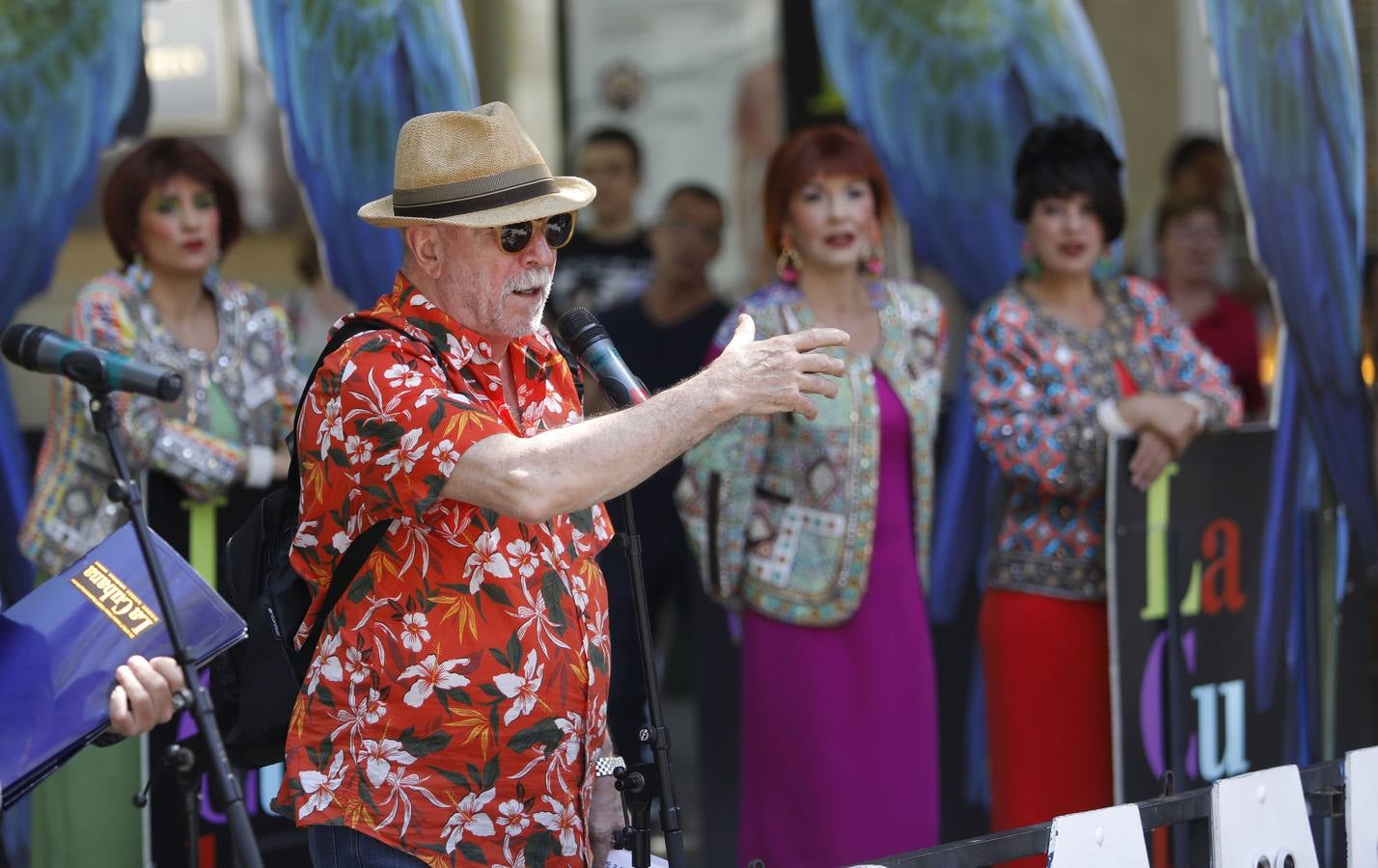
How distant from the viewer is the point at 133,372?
7.13 ft

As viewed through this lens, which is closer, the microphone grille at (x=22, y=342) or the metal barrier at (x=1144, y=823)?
the microphone grille at (x=22, y=342)

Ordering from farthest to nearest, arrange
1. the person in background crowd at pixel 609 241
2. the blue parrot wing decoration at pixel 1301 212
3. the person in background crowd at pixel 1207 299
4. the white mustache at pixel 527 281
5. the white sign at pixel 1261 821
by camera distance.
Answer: the person in background crowd at pixel 609 241, the person in background crowd at pixel 1207 299, the blue parrot wing decoration at pixel 1301 212, the white sign at pixel 1261 821, the white mustache at pixel 527 281

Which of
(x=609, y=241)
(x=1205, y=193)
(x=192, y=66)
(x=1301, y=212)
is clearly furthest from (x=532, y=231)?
(x=192, y=66)

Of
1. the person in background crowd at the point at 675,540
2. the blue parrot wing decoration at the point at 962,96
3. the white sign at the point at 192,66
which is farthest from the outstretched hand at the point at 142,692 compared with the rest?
the white sign at the point at 192,66

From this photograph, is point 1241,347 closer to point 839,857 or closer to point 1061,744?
point 1061,744

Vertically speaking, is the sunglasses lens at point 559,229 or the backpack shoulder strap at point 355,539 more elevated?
the sunglasses lens at point 559,229

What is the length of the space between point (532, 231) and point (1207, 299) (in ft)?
13.4

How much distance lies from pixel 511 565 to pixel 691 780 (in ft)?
12.7

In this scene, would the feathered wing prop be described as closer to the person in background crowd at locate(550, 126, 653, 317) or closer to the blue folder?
the person in background crowd at locate(550, 126, 653, 317)

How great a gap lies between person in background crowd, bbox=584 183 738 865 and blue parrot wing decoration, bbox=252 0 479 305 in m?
1.13

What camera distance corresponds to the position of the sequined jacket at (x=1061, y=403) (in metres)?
3.89

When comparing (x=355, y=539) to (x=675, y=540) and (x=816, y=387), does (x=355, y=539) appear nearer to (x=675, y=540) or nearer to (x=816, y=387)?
(x=816, y=387)

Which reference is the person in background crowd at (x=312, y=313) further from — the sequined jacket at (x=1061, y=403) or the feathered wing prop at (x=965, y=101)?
the sequined jacket at (x=1061, y=403)

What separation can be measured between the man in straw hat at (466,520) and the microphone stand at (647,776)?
9 centimetres
